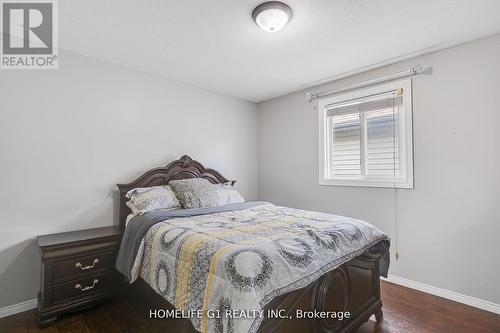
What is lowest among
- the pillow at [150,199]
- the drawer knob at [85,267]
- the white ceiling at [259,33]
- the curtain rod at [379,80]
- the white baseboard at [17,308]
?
the white baseboard at [17,308]

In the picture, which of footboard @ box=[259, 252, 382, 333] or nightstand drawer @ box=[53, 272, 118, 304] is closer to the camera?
footboard @ box=[259, 252, 382, 333]

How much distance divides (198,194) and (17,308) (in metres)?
1.83

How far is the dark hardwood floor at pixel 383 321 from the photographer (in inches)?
76.3

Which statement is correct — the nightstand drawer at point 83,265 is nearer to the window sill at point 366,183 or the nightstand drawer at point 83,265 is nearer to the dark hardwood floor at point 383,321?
the dark hardwood floor at point 383,321

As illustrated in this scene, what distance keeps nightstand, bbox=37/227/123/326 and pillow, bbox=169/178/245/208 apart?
71 centimetres

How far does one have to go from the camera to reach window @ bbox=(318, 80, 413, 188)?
273 centimetres

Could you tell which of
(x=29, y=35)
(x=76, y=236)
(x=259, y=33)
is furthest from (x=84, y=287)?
(x=259, y=33)

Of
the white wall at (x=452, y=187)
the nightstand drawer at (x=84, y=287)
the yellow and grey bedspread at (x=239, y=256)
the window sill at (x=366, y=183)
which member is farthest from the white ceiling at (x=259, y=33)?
the nightstand drawer at (x=84, y=287)

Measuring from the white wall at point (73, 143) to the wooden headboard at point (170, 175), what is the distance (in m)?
0.12

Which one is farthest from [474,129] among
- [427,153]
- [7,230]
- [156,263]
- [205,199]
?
[7,230]

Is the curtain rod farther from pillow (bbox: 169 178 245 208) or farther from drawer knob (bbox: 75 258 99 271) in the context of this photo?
drawer knob (bbox: 75 258 99 271)

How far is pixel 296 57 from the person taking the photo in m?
2.66

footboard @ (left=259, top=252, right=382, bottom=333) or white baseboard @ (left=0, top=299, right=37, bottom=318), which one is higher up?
footboard @ (left=259, top=252, right=382, bottom=333)

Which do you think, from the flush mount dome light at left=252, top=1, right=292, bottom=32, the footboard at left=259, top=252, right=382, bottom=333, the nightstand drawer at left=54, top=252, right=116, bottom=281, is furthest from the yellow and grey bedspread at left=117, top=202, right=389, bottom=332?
the flush mount dome light at left=252, top=1, right=292, bottom=32
